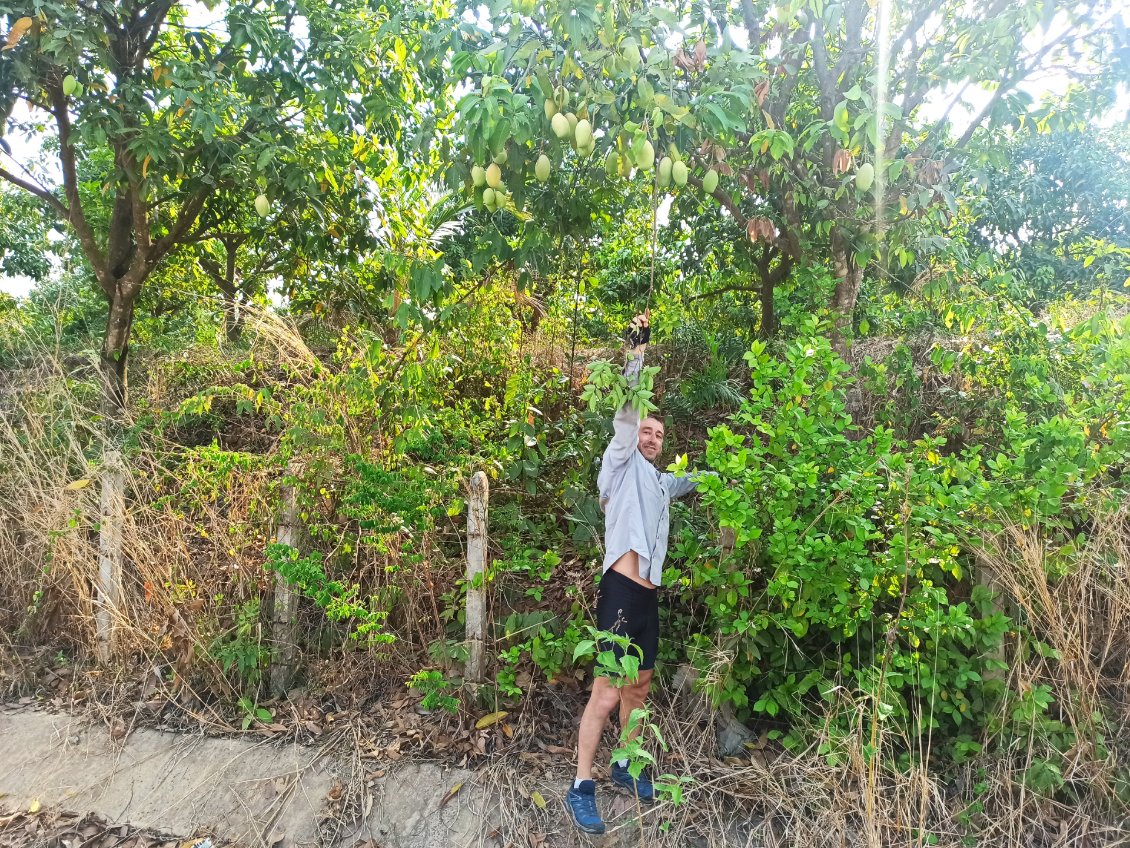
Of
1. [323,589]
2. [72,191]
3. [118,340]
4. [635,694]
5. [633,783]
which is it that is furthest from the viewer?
[118,340]

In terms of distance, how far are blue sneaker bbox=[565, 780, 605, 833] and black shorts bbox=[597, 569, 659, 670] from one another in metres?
0.50

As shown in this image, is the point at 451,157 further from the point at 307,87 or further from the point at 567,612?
the point at 307,87

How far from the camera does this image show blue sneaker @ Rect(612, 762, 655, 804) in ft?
9.00

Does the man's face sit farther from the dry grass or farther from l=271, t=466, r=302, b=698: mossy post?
l=271, t=466, r=302, b=698: mossy post

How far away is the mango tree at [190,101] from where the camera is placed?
3.85 m

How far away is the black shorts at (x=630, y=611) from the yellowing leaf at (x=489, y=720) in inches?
31.7

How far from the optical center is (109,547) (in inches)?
151

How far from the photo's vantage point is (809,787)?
2.57 meters

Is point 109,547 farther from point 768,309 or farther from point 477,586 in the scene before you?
point 768,309

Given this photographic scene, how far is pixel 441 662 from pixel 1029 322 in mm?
3288

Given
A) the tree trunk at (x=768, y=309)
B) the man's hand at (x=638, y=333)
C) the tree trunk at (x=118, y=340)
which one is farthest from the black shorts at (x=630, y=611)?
the tree trunk at (x=118, y=340)

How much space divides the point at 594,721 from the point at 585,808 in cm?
33

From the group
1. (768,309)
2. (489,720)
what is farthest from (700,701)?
(768,309)

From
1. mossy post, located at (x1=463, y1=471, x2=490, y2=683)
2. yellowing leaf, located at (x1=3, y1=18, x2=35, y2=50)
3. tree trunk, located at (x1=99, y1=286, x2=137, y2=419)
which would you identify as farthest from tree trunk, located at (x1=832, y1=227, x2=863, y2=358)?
tree trunk, located at (x1=99, y1=286, x2=137, y2=419)
